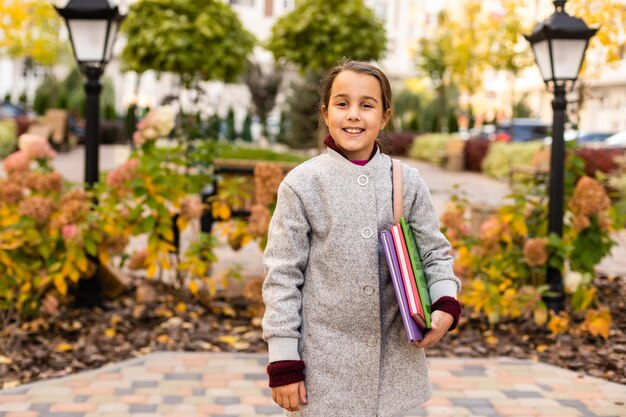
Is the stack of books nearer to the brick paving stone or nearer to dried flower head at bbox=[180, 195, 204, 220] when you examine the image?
the brick paving stone

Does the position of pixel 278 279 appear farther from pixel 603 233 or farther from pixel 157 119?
pixel 603 233

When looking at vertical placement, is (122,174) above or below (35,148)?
below

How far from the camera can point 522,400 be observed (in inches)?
165

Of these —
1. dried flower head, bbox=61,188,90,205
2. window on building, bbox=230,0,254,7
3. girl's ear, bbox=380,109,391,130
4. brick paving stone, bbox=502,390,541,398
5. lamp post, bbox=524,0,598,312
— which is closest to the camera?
girl's ear, bbox=380,109,391,130

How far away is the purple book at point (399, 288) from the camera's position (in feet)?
6.97

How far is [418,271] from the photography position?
87.0 inches

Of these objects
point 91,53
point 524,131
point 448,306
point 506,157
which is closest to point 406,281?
point 448,306

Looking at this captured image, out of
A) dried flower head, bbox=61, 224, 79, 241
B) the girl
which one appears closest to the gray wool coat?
the girl

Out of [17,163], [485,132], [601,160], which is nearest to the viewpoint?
[17,163]

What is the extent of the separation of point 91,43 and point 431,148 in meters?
20.4

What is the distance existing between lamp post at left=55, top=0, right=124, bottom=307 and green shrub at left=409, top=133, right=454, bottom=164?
1814 centimetres

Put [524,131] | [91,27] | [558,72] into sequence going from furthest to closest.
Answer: [524,131] < [91,27] < [558,72]

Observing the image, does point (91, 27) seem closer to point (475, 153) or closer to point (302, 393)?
point (302, 393)

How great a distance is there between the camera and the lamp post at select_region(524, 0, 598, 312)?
564 centimetres
